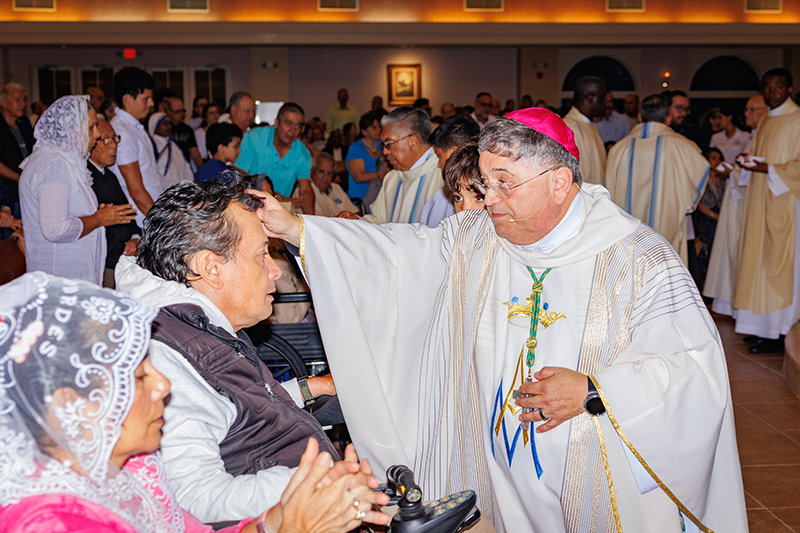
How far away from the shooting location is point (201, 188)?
1.96 meters

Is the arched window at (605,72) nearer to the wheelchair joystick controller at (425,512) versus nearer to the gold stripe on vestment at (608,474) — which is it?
the gold stripe on vestment at (608,474)

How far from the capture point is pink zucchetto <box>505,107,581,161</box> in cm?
220

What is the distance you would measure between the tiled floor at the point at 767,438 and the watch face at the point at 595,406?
159 cm

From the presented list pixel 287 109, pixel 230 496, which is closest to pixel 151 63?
pixel 287 109

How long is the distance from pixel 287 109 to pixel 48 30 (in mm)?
10722

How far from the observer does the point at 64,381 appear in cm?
113

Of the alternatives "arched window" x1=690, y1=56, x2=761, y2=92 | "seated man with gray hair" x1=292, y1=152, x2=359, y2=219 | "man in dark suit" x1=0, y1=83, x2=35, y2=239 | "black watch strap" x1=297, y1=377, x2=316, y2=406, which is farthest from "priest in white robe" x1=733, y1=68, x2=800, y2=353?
"arched window" x1=690, y1=56, x2=761, y2=92

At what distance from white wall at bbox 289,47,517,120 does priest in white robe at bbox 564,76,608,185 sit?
33.0ft

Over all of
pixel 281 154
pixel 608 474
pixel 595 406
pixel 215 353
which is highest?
pixel 281 154

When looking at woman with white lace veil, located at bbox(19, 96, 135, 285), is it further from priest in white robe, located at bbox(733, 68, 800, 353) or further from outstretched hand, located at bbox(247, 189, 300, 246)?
priest in white robe, located at bbox(733, 68, 800, 353)

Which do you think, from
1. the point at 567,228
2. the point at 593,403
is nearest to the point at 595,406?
the point at 593,403

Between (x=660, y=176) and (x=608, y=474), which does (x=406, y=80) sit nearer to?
(x=660, y=176)

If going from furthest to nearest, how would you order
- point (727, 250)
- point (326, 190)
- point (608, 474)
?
point (727, 250) < point (326, 190) < point (608, 474)

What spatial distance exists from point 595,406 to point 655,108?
193 inches
